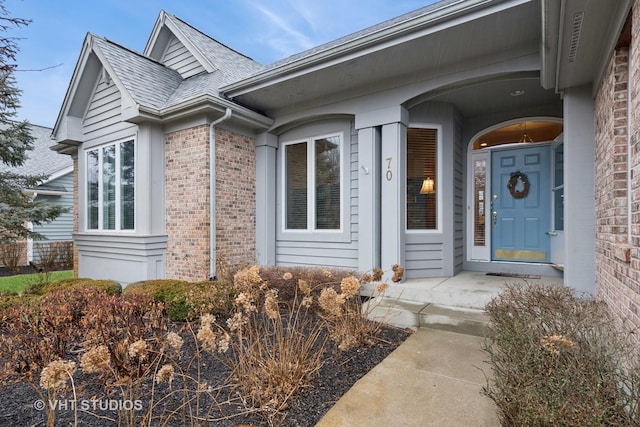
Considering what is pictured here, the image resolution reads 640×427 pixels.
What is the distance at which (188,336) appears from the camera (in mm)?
3789

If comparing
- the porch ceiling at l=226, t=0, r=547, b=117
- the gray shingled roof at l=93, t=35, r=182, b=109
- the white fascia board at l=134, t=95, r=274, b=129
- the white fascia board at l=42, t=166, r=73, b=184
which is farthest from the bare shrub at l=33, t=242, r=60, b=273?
the porch ceiling at l=226, t=0, r=547, b=117

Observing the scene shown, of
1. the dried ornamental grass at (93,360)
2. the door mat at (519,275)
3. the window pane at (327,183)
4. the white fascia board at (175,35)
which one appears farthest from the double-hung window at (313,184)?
the dried ornamental grass at (93,360)

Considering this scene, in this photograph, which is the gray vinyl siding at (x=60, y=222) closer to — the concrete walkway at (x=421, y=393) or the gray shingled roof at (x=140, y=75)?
the gray shingled roof at (x=140, y=75)

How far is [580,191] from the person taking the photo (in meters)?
3.86

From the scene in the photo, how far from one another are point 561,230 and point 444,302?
2.57 m

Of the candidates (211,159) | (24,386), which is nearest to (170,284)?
(24,386)

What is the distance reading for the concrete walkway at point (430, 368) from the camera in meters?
2.23

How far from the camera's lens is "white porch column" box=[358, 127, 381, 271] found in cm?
547

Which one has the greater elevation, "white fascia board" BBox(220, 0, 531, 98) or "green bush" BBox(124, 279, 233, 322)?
"white fascia board" BBox(220, 0, 531, 98)

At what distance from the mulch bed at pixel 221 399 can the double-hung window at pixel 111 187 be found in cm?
448

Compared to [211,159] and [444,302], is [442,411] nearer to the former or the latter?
[444,302]

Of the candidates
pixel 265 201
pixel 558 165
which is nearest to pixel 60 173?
pixel 265 201

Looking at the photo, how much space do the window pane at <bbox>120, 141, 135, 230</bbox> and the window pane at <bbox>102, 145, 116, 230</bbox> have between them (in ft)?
1.05

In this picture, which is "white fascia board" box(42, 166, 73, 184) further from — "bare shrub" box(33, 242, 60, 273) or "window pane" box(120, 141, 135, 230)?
"window pane" box(120, 141, 135, 230)
